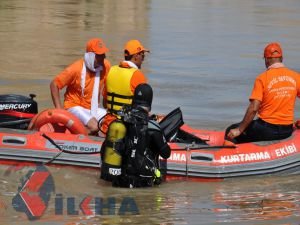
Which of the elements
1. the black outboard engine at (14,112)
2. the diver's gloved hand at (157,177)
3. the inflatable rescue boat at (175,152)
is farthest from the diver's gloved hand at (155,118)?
the black outboard engine at (14,112)

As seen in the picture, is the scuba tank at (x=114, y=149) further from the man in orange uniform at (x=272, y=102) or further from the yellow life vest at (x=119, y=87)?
the man in orange uniform at (x=272, y=102)

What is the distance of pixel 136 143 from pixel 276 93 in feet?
5.89

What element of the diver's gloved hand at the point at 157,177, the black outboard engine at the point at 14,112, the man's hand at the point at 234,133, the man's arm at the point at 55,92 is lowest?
the diver's gloved hand at the point at 157,177

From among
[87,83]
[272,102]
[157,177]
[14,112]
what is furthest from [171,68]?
[157,177]

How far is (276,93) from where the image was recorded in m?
9.75

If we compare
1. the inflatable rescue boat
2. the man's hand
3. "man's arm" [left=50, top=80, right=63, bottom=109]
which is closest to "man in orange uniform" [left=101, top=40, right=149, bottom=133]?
the inflatable rescue boat

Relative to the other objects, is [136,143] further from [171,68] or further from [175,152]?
[171,68]

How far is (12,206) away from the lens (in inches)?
334

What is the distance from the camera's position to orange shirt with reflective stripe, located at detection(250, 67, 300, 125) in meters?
9.72

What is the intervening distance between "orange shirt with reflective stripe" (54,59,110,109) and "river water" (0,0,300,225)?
3.86 ft

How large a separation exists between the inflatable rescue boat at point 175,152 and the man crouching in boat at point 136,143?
0.66 metres

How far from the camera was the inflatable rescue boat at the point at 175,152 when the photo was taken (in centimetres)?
963

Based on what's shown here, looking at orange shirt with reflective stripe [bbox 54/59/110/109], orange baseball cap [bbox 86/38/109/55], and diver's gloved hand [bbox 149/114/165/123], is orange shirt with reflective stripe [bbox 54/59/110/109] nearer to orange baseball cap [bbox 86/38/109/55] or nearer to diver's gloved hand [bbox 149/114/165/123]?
orange baseball cap [bbox 86/38/109/55]

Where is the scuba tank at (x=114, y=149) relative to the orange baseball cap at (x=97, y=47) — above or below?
below
